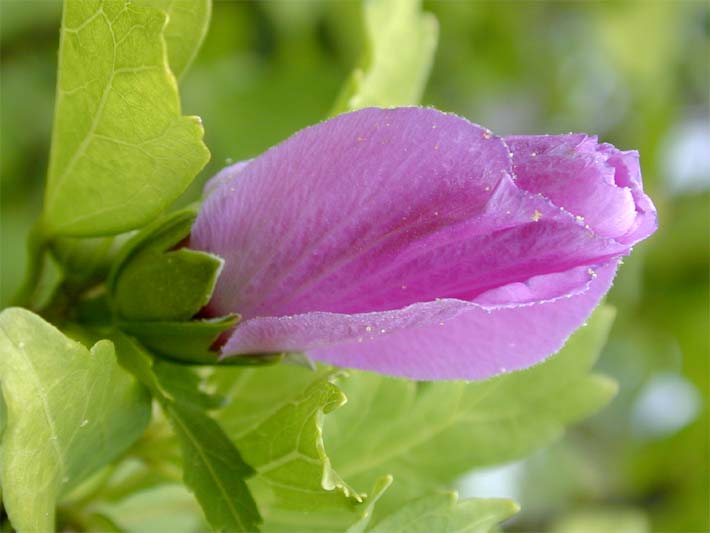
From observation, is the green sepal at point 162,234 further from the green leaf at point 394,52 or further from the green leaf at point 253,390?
the green leaf at point 394,52

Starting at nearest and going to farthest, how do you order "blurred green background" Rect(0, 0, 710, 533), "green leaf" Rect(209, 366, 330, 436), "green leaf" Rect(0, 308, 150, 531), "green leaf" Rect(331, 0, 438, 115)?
"green leaf" Rect(0, 308, 150, 531)
"green leaf" Rect(209, 366, 330, 436)
"green leaf" Rect(331, 0, 438, 115)
"blurred green background" Rect(0, 0, 710, 533)

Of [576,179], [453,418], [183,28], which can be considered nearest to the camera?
[576,179]

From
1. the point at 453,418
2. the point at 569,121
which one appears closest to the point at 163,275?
the point at 453,418

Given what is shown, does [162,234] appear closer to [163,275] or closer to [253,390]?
[163,275]

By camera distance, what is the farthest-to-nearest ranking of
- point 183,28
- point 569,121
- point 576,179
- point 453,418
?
point 569,121 → point 453,418 → point 183,28 → point 576,179

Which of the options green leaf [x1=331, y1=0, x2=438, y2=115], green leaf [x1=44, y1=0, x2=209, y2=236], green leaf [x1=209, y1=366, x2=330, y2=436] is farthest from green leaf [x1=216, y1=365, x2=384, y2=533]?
green leaf [x1=331, y1=0, x2=438, y2=115]

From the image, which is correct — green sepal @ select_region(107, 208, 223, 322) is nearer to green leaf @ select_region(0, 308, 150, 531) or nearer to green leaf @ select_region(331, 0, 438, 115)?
green leaf @ select_region(0, 308, 150, 531)

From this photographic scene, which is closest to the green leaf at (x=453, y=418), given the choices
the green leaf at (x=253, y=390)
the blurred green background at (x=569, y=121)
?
the green leaf at (x=253, y=390)
